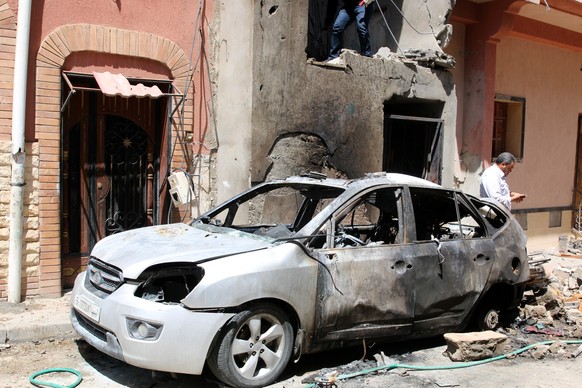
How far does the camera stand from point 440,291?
5.29m

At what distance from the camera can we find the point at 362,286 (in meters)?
4.80

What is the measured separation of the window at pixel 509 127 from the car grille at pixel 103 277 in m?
9.25

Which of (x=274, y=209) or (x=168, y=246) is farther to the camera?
(x=274, y=209)

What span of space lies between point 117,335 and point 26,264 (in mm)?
2916

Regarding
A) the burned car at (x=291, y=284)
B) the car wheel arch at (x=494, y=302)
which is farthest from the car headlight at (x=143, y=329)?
the car wheel arch at (x=494, y=302)

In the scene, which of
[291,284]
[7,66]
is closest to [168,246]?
[291,284]

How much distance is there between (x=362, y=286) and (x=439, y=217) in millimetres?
1861

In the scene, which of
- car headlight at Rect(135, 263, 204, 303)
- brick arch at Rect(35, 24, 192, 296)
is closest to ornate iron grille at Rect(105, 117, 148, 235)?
brick arch at Rect(35, 24, 192, 296)

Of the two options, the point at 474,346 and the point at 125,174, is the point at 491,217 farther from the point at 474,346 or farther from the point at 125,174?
the point at 125,174

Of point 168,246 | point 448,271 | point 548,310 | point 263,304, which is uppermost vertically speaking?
point 168,246

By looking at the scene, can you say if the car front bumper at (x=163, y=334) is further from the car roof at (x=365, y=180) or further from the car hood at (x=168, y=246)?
the car roof at (x=365, y=180)

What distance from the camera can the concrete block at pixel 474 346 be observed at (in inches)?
204

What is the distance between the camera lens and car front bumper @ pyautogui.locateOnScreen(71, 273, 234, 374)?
399cm

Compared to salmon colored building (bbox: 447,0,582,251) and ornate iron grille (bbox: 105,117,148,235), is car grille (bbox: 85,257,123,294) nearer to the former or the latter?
ornate iron grille (bbox: 105,117,148,235)
